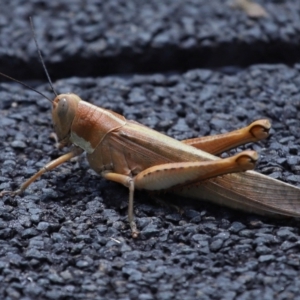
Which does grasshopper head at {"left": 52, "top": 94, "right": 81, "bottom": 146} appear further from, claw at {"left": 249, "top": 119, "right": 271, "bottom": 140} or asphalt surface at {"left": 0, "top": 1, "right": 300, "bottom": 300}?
claw at {"left": 249, "top": 119, "right": 271, "bottom": 140}

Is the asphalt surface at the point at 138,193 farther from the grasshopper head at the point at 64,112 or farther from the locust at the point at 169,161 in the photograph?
the grasshopper head at the point at 64,112

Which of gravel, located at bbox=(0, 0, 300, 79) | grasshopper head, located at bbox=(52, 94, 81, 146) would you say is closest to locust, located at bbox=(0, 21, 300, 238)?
grasshopper head, located at bbox=(52, 94, 81, 146)

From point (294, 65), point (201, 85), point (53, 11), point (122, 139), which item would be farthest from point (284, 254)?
point (53, 11)

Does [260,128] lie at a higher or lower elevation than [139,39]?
lower

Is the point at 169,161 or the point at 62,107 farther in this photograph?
the point at 62,107

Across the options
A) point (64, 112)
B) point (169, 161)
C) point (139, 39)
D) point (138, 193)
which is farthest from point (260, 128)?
point (139, 39)

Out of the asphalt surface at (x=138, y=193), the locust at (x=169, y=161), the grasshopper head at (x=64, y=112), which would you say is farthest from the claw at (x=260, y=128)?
the grasshopper head at (x=64, y=112)

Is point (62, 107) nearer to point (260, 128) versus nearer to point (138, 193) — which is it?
point (138, 193)
